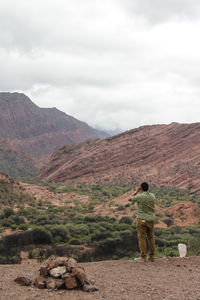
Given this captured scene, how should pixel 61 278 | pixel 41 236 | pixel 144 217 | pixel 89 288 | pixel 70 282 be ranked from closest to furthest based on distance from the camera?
pixel 89 288 < pixel 70 282 < pixel 61 278 < pixel 144 217 < pixel 41 236

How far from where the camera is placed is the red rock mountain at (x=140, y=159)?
65688mm

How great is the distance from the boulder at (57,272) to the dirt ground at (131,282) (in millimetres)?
345

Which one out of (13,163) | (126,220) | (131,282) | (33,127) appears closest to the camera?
(131,282)

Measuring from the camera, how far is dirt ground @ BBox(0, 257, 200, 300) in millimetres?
4965

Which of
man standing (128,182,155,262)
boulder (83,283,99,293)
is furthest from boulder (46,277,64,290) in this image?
man standing (128,182,155,262)

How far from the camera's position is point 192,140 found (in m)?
73.3

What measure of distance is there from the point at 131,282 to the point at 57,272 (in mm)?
1371

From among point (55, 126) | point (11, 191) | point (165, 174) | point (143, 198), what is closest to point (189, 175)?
point (165, 174)

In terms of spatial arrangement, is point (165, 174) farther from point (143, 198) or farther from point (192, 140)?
point (143, 198)

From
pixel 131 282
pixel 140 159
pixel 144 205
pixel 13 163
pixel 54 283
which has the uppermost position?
pixel 13 163

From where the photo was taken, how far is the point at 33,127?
17488cm

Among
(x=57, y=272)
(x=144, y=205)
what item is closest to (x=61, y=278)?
(x=57, y=272)

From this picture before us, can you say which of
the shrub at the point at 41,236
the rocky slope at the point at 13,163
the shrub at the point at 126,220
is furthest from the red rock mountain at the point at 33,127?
the shrub at the point at 41,236

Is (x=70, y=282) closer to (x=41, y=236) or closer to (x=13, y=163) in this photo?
(x=41, y=236)
